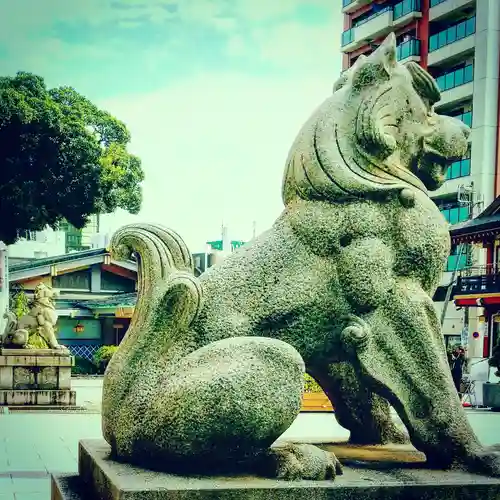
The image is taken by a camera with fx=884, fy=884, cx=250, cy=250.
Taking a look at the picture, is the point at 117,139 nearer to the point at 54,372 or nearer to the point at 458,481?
the point at 54,372

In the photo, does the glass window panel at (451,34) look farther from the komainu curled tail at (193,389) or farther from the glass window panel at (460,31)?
the komainu curled tail at (193,389)

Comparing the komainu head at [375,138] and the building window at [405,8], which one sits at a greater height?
the building window at [405,8]

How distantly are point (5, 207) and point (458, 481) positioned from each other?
20.4 m

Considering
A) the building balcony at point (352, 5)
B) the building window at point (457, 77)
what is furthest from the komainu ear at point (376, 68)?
the building balcony at point (352, 5)

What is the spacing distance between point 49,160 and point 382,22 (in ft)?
48.9

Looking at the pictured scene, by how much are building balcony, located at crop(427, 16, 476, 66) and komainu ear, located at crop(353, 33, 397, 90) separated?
26005 mm

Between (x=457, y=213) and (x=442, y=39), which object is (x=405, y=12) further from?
(x=457, y=213)

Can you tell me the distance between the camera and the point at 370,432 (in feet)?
14.9

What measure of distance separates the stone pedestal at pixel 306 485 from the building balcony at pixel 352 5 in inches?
1262

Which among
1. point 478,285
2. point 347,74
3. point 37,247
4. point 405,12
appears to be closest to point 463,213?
point 478,285

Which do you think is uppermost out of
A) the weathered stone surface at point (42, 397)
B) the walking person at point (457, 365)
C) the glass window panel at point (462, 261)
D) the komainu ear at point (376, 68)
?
the komainu ear at point (376, 68)

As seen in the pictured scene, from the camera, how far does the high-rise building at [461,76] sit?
92.6ft

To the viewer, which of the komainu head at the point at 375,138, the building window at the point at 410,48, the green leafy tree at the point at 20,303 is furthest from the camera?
the building window at the point at 410,48

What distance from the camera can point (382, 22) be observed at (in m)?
32.2
